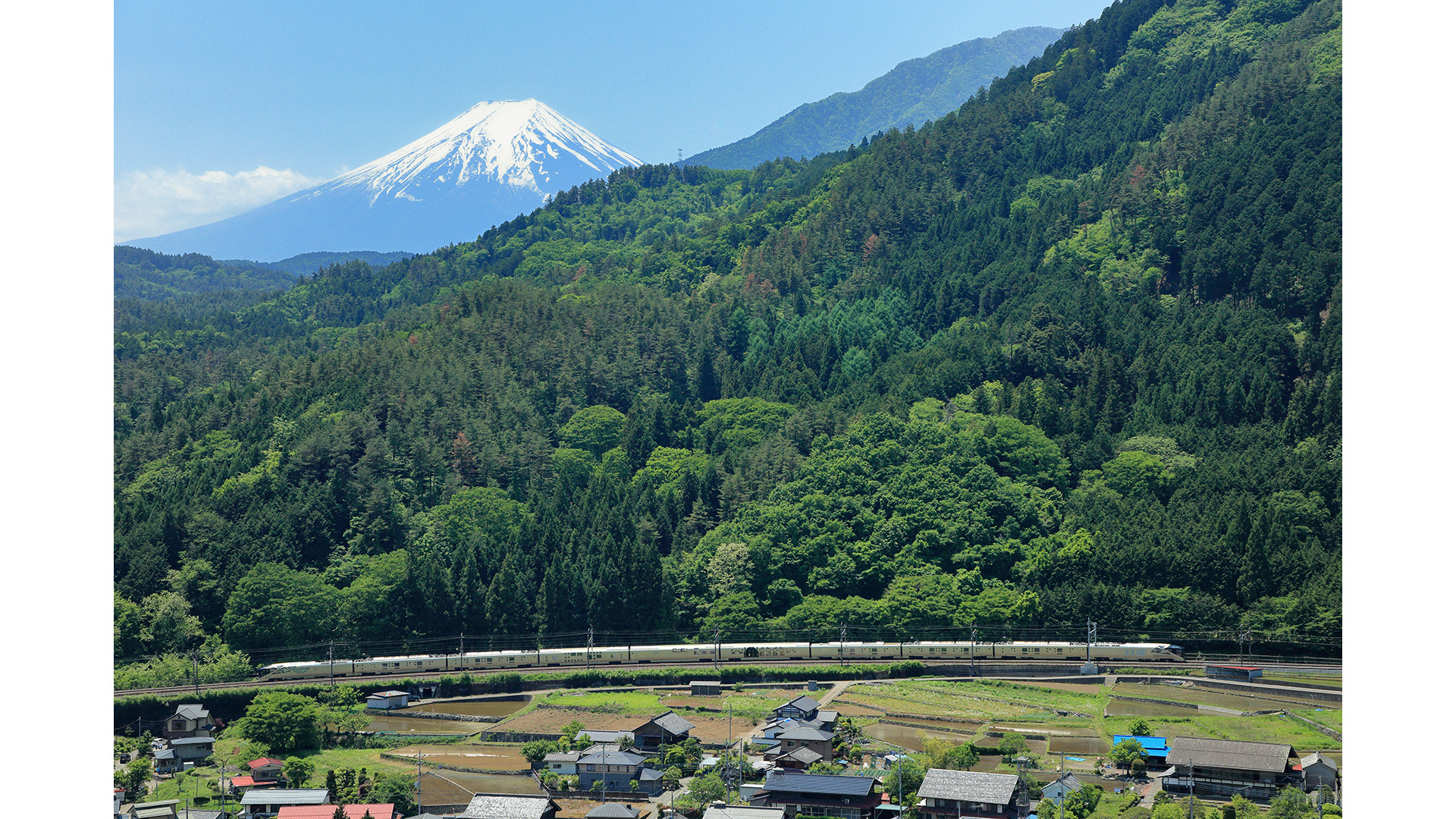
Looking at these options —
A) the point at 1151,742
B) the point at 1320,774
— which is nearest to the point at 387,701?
the point at 1151,742

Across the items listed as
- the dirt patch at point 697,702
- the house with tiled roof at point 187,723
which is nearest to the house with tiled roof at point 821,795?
the dirt patch at point 697,702

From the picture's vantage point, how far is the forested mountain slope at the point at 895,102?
161 metres

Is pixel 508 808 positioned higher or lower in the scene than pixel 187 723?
lower

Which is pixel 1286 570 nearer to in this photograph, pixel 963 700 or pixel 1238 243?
pixel 963 700

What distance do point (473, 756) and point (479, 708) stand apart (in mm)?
5852

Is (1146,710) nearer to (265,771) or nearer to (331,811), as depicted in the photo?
(331,811)

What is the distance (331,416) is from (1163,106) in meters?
46.1

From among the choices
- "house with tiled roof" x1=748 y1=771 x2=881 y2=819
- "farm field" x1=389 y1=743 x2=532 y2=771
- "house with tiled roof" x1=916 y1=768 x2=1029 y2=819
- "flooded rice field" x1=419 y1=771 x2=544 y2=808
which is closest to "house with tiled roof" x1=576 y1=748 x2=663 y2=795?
"flooded rice field" x1=419 y1=771 x2=544 y2=808

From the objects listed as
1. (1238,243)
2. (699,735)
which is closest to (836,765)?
(699,735)

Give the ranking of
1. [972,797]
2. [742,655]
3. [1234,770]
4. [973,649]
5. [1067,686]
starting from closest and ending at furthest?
[972,797] < [1234,770] < [1067,686] < [973,649] < [742,655]

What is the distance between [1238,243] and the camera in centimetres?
Answer: 5619

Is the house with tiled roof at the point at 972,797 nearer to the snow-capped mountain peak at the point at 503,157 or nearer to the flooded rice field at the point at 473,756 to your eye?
the flooded rice field at the point at 473,756

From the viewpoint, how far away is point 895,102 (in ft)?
547

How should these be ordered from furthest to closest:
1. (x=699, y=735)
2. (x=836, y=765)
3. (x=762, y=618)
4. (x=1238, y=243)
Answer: (x=1238, y=243) → (x=762, y=618) → (x=699, y=735) → (x=836, y=765)
